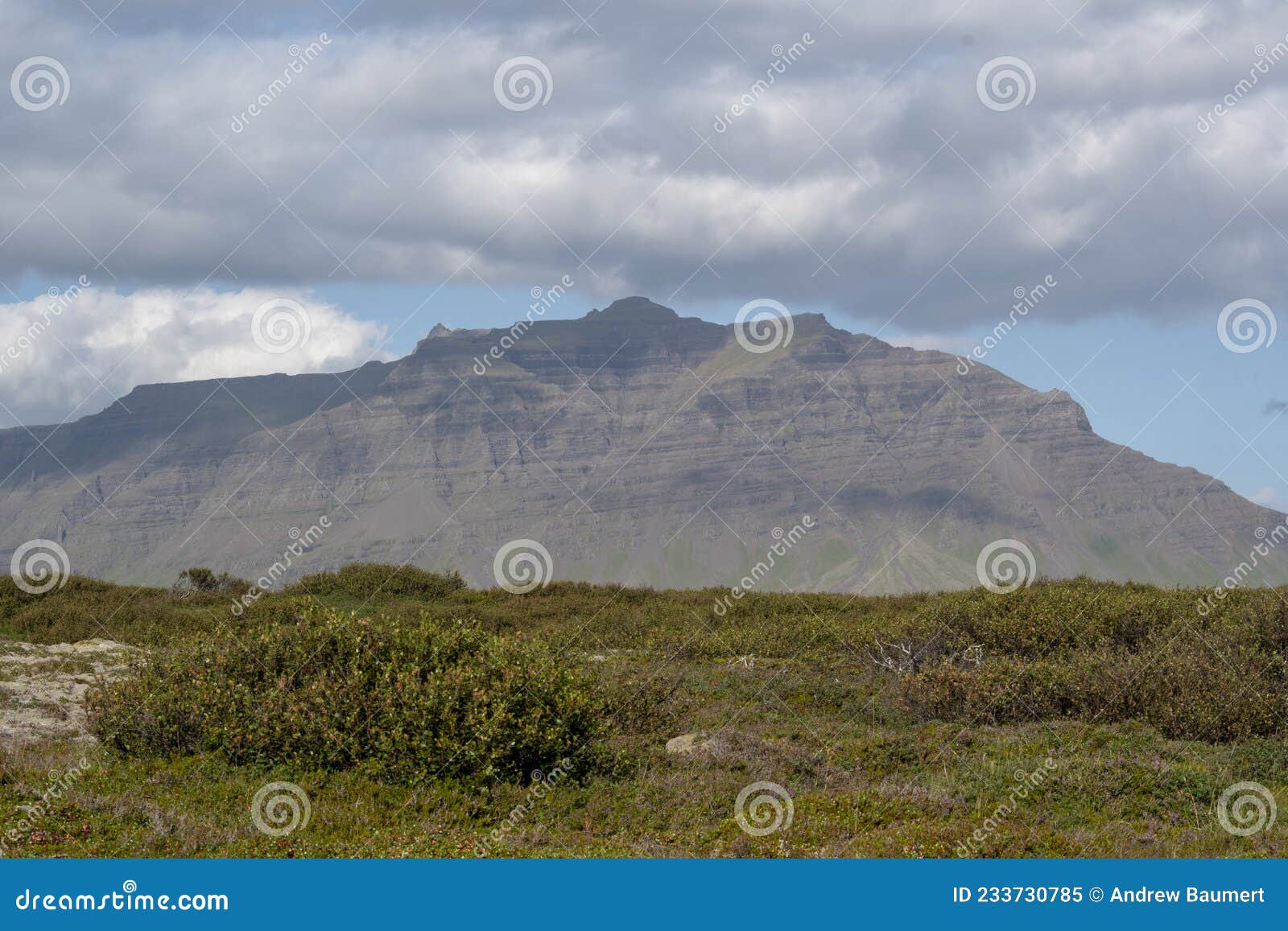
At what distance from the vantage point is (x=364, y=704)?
12.1 meters

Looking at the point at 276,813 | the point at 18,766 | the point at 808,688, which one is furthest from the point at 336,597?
the point at 276,813

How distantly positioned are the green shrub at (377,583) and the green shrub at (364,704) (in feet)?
60.2

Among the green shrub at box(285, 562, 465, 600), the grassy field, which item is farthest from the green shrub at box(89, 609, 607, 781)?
the green shrub at box(285, 562, 465, 600)

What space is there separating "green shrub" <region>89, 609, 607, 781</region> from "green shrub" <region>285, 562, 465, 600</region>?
18335 mm

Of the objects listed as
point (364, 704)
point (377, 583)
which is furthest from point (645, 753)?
point (377, 583)

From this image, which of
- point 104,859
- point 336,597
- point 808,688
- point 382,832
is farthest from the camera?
point 336,597

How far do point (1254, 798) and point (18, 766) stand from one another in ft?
45.8

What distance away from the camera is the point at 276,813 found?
10.3 meters

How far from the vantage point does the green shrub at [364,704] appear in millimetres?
11680

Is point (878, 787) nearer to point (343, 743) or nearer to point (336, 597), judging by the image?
point (343, 743)

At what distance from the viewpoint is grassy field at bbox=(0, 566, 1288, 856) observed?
10102 mm

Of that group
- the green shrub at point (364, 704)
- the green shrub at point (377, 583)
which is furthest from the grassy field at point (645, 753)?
the green shrub at point (377, 583)

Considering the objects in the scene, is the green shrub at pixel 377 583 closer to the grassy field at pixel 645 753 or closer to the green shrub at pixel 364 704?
the grassy field at pixel 645 753

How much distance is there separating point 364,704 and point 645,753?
12.1 ft
